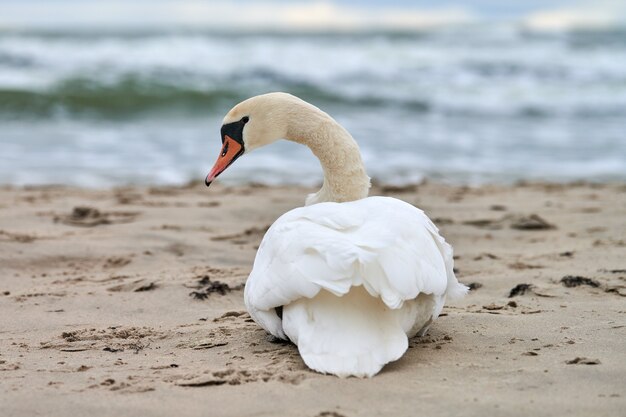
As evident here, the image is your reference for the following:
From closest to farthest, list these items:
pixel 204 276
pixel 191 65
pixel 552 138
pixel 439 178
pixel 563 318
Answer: pixel 563 318
pixel 204 276
pixel 439 178
pixel 552 138
pixel 191 65

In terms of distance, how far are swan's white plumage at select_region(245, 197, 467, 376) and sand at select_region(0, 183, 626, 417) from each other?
0.11 m

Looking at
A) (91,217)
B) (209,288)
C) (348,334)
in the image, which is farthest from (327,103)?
(348,334)

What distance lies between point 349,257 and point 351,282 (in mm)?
88

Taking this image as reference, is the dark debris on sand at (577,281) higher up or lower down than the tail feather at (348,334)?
lower down

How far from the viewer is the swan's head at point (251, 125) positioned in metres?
4.32

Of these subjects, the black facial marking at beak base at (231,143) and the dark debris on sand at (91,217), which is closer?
the black facial marking at beak base at (231,143)

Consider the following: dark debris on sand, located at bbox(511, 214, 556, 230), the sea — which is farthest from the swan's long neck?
the sea

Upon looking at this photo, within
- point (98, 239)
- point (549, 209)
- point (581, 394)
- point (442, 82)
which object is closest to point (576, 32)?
point (442, 82)

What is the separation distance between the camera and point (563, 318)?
395 centimetres

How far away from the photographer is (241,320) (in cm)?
417

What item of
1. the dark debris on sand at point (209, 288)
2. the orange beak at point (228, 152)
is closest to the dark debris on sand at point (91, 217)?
the dark debris on sand at point (209, 288)

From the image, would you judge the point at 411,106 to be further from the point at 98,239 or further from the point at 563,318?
the point at 563,318

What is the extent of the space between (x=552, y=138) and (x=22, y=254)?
1023 centimetres

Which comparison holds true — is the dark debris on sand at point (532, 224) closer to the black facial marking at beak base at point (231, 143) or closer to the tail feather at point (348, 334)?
the black facial marking at beak base at point (231, 143)
